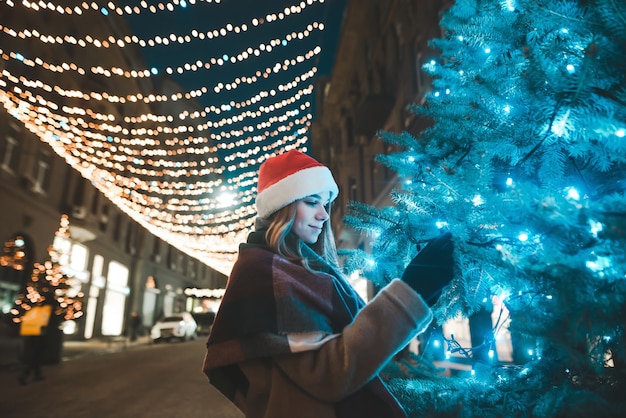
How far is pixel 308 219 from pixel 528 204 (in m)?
0.91

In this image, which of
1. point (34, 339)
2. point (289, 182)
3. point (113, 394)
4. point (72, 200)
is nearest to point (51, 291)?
point (34, 339)

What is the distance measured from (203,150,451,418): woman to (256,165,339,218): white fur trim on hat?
0.19 m

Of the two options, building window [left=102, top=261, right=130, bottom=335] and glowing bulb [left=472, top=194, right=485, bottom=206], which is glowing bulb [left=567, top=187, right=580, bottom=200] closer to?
glowing bulb [left=472, top=194, right=485, bottom=206]

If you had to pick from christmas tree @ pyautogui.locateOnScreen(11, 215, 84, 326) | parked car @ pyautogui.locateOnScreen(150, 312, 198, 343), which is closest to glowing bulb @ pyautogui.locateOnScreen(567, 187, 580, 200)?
christmas tree @ pyautogui.locateOnScreen(11, 215, 84, 326)

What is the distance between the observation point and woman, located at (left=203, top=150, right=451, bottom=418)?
4.06 feet

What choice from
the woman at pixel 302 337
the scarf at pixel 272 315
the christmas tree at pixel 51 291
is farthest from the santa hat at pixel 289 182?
the christmas tree at pixel 51 291

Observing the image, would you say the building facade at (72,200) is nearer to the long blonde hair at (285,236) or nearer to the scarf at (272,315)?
the long blonde hair at (285,236)

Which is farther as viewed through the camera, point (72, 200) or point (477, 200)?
point (72, 200)

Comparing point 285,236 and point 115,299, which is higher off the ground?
point 285,236

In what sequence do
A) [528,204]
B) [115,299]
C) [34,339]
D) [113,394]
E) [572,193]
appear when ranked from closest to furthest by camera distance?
[528,204], [572,193], [113,394], [34,339], [115,299]

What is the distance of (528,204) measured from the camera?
1166 mm

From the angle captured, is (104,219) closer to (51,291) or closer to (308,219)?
(51,291)

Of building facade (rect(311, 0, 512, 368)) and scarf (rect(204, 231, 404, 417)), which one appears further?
building facade (rect(311, 0, 512, 368))

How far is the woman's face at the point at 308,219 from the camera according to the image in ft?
5.86
